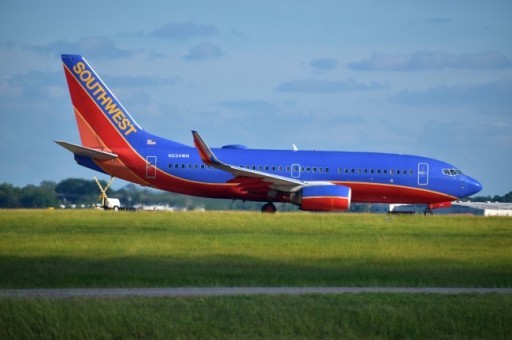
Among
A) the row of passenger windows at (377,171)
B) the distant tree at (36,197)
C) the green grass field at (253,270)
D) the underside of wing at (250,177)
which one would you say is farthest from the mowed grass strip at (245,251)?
the distant tree at (36,197)

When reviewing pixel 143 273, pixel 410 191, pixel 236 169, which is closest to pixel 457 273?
pixel 143 273

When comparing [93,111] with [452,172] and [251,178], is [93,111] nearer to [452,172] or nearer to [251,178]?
[251,178]

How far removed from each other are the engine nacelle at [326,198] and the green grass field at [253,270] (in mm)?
711

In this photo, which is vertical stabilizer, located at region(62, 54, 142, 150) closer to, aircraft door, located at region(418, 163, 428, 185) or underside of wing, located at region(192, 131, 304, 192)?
underside of wing, located at region(192, 131, 304, 192)

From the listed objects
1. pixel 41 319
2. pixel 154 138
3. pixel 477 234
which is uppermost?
pixel 154 138

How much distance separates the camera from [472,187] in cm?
5572

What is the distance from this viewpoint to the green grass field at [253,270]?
18.5 meters

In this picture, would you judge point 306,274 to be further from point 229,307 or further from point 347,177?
point 347,177

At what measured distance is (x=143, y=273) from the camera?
2573 centimetres

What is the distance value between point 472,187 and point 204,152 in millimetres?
15366

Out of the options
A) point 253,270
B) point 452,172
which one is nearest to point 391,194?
point 452,172

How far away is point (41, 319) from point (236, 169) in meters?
31.9

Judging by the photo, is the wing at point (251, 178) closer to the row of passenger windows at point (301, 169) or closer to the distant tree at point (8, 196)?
the row of passenger windows at point (301, 169)

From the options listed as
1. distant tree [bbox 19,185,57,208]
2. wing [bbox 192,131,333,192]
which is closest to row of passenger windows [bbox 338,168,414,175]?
wing [bbox 192,131,333,192]
